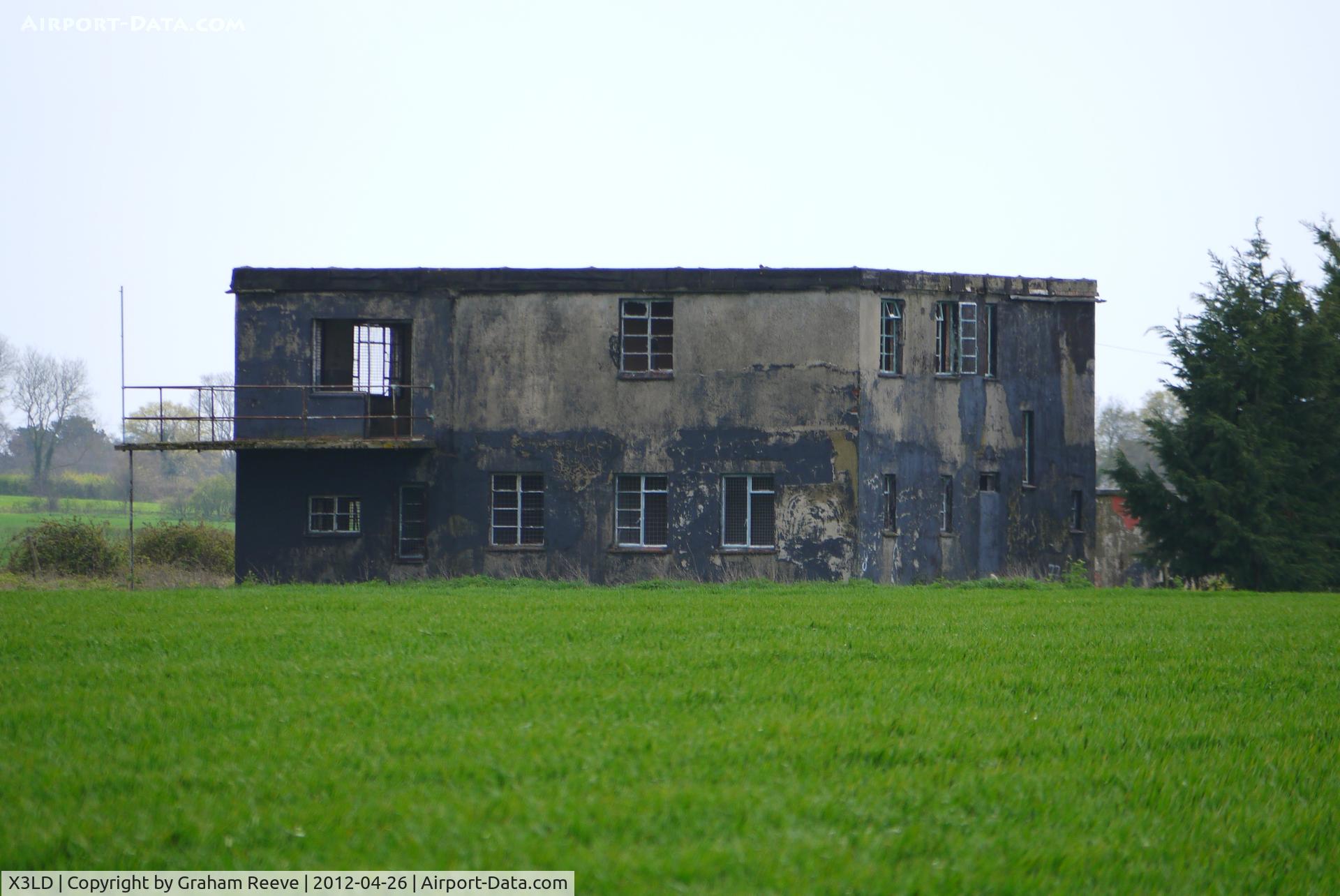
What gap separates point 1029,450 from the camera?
30.1m

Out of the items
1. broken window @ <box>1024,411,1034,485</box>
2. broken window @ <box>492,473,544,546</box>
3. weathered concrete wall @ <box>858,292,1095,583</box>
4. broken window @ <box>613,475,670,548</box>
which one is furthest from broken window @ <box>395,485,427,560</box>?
broken window @ <box>1024,411,1034,485</box>

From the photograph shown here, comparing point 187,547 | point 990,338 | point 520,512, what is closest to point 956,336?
point 990,338

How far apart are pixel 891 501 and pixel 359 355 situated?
10.6m

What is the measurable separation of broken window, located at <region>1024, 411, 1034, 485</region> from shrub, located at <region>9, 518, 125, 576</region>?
1962 cm

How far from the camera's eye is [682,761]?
24.1 feet

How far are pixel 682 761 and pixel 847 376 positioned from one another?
64.2 ft

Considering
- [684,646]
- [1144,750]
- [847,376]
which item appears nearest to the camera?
[1144,750]

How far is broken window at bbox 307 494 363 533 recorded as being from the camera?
91.5 ft

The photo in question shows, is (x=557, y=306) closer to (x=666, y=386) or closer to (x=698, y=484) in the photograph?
(x=666, y=386)

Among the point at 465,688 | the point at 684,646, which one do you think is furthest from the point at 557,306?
the point at 465,688

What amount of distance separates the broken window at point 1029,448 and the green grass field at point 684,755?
15899 mm

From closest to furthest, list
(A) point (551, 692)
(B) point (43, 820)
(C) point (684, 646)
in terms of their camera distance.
Result: 1. (B) point (43, 820)
2. (A) point (551, 692)
3. (C) point (684, 646)

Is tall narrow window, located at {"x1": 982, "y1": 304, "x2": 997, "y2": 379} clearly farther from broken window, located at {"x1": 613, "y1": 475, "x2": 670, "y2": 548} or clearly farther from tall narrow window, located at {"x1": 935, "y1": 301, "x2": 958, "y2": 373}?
broken window, located at {"x1": 613, "y1": 475, "x2": 670, "y2": 548}

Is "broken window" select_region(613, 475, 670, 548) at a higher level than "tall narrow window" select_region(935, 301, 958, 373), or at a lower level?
lower
